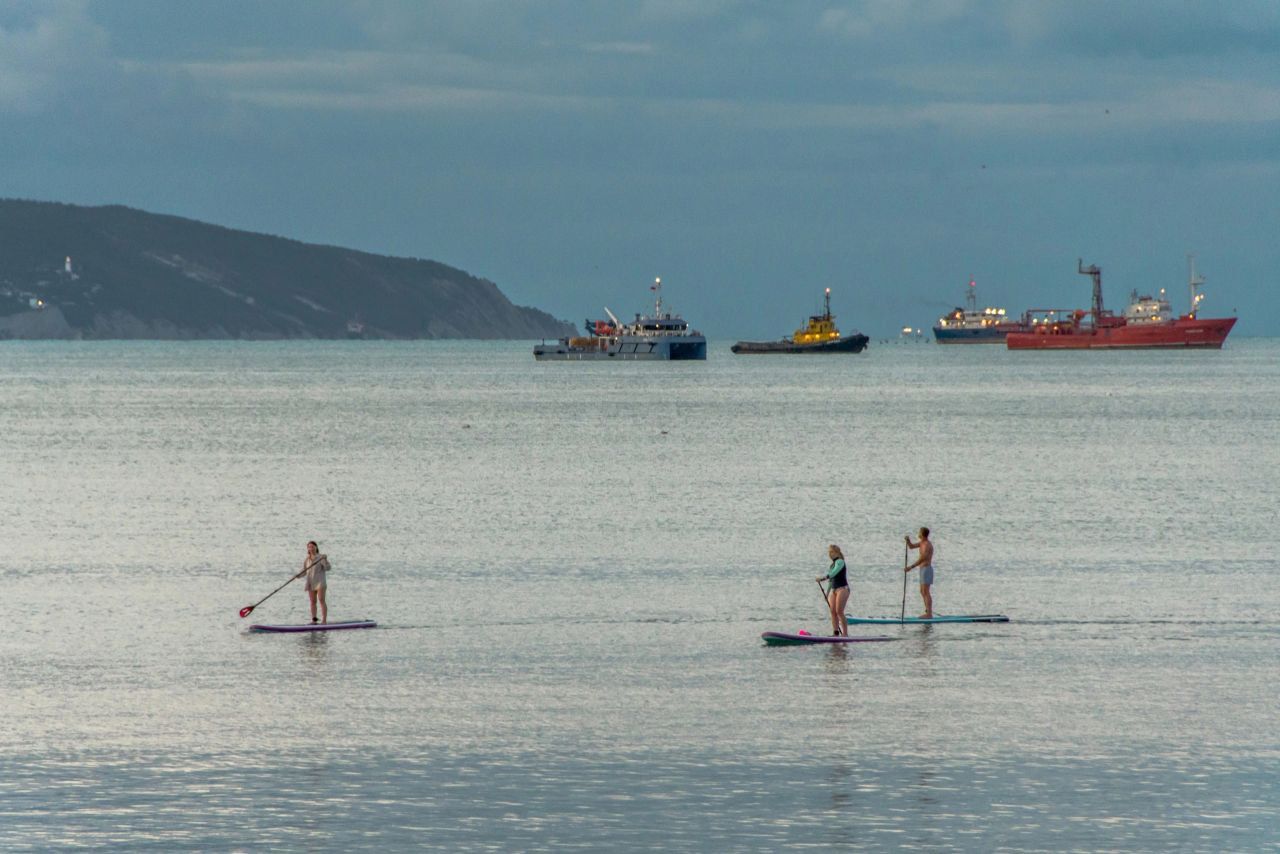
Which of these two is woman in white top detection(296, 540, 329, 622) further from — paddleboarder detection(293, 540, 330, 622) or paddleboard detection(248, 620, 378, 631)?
paddleboard detection(248, 620, 378, 631)

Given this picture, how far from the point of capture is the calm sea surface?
72.0 feet

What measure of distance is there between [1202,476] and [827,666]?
51003 mm

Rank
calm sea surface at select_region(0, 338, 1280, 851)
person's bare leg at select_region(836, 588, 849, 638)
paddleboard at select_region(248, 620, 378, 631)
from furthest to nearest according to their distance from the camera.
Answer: paddleboard at select_region(248, 620, 378, 631), person's bare leg at select_region(836, 588, 849, 638), calm sea surface at select_region(0, 338, 1280, 851)

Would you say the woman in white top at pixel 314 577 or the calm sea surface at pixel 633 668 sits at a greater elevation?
the woman in white top at pixel 314 577

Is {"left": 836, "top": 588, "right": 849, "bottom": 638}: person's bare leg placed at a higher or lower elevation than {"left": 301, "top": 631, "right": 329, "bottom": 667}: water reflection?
higher

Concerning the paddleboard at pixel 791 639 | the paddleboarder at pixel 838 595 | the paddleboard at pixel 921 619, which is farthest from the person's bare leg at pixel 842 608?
the paddleboard at pixel 921 619

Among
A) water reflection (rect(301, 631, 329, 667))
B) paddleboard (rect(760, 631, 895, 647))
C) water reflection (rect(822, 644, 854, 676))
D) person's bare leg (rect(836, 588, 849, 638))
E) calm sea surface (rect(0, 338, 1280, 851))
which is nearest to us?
calm sea surface (rect(0, 338, 1280, 851))

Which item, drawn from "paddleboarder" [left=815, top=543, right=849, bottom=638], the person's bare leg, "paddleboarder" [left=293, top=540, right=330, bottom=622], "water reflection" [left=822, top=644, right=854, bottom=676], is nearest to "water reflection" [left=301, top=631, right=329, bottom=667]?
"paddleboarder" [left=293, top=540, right=330, bottom=622]

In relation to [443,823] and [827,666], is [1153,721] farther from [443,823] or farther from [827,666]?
[443,823]

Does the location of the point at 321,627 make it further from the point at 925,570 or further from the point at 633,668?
the point at 925,570

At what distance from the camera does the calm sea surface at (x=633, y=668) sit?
22.0m

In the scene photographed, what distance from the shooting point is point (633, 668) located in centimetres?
3155

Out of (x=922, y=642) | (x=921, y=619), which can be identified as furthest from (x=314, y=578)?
(x=921, y=619)

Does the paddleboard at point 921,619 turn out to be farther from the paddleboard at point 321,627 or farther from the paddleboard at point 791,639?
the paddleboard at point 321,627
